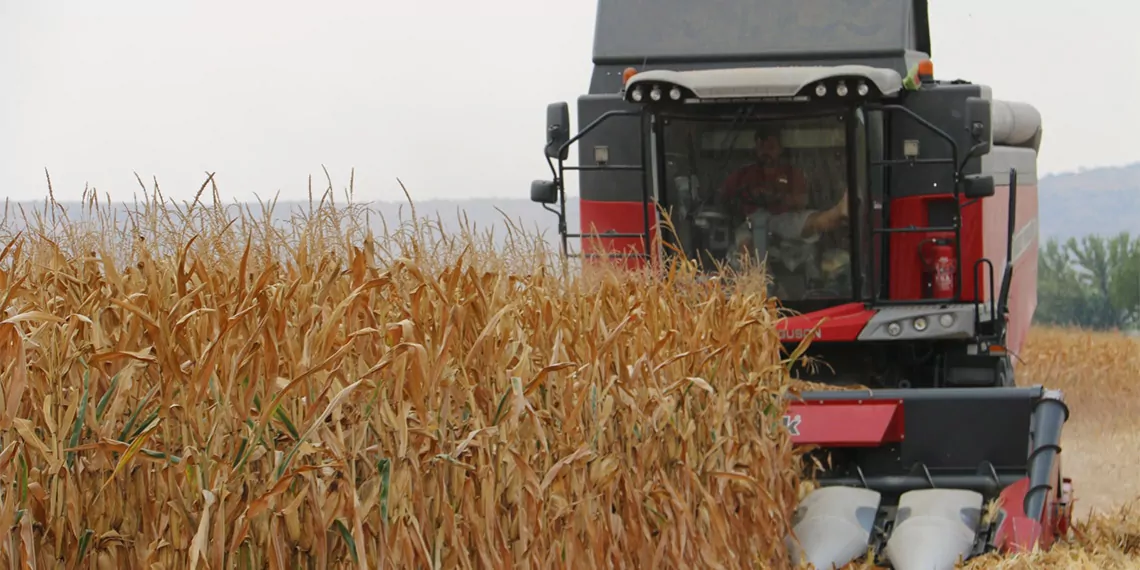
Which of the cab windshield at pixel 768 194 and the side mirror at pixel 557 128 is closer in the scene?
the cab windshield at pixel 768 194

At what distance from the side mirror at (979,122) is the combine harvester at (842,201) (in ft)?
0.04

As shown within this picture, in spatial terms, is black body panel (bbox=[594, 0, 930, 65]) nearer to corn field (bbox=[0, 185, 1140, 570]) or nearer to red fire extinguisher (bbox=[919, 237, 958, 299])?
red fire extinguisher (bbox=[919, 237, 958, 299])

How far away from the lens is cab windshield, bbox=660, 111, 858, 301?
7.11 meters

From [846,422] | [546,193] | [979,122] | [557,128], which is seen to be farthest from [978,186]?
[546,193]

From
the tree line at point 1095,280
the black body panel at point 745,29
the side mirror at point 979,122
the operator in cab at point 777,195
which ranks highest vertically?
the black body panel at point 745,29

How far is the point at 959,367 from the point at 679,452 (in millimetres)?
3547

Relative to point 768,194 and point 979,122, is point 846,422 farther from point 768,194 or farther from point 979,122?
point 979,122

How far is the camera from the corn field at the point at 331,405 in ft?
9.10

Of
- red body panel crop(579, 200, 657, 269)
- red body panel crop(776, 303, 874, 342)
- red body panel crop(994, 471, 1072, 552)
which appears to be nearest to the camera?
red body panel crop(994, 471, 1072, 552)

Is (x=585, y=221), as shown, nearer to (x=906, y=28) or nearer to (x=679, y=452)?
(x=906, y=28)

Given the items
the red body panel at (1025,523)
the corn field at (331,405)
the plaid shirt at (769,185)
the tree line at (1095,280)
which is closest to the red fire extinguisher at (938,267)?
the plaid shirt at (769,185)

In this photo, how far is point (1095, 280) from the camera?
21234 mm

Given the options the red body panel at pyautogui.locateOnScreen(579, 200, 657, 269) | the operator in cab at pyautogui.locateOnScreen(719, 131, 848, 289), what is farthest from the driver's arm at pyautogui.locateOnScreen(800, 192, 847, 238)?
the red body panel at pyautogui.locateOnScreen(579, 200, 657, 269)

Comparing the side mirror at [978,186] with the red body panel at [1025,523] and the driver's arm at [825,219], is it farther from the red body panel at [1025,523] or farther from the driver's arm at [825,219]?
the red body panel at [1025,523]
